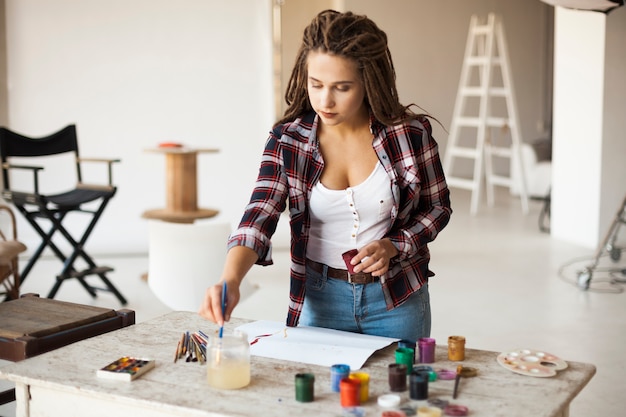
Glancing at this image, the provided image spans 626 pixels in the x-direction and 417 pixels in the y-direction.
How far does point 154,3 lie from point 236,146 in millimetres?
1319

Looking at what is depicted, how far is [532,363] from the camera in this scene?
1.97 meters

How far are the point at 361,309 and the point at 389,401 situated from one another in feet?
1.72

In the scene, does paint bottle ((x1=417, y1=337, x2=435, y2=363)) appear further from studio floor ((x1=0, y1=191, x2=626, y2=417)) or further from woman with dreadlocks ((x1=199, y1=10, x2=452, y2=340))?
studio floor ((x1=0, y1=191, x2=626, y2=417))

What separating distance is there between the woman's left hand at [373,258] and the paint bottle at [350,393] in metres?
0.39

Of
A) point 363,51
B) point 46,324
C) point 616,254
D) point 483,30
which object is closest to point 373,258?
point 363,51

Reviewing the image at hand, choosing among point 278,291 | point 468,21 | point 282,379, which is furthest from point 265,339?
point 468,21

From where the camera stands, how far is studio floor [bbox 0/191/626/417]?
4332mm

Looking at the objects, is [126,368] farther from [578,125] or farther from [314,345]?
[578,125]

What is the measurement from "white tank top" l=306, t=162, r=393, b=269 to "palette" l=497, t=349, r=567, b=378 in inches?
17.4

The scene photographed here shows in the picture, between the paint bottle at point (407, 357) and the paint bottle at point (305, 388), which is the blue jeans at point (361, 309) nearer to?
the paint bottle at point (407, 357)

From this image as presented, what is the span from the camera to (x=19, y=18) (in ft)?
22.3

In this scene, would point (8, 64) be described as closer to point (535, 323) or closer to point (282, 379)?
point (535, 323)

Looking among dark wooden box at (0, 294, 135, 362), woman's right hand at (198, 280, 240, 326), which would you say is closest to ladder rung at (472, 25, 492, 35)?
dark wooden box at (0, 294, 135, 362)

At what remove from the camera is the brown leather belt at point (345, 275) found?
2.20 m
